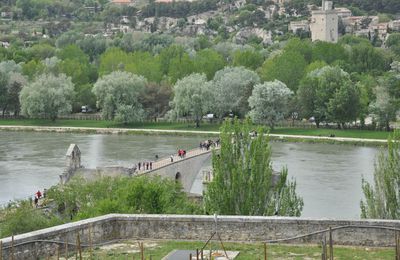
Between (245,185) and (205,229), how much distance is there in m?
9.15

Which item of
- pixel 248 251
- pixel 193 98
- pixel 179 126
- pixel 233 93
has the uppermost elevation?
pixel 233 93

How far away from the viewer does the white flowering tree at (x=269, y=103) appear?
64.6 metres

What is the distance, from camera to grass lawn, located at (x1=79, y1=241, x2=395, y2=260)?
1466cm

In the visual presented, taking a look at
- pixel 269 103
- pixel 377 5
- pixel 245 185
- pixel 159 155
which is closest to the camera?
pixel 245 185

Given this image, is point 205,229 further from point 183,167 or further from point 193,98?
point 193,98

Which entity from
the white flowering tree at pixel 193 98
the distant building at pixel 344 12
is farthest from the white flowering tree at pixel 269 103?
the distant building at pixel 344 12

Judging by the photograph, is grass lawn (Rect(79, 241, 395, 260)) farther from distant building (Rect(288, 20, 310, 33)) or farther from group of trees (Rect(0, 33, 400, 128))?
Answer: distant building (Rect(288, 20, 310, 33))

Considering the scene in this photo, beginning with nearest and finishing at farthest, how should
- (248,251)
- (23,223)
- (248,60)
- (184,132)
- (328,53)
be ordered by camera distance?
1. (248,251)
2. (23,223)
3. (184,132)
4. (248,60)
5. (328,53)

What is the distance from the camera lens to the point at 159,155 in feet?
167

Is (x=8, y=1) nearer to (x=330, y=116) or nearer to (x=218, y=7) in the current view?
(x=218, y=7)

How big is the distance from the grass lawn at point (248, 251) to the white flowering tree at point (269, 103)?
49318mm

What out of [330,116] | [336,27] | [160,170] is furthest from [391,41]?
[160,170]

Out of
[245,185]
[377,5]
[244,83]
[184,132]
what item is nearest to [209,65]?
[244,83]

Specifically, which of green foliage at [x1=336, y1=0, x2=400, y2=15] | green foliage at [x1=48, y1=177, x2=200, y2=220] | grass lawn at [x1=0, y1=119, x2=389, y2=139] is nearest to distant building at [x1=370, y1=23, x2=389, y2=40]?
green foliage at [x1=336, y1=0, x2=400, y2=15]
